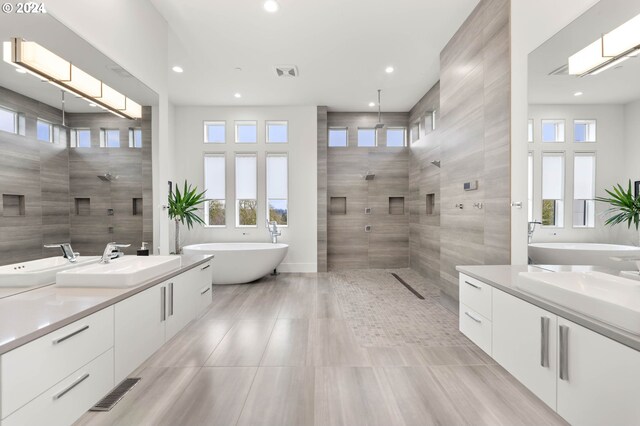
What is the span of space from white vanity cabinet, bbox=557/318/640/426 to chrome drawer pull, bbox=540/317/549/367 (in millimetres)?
68

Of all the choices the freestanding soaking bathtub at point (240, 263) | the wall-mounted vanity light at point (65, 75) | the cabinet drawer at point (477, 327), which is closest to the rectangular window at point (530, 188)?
the cabinet drawer at point (477, 327)

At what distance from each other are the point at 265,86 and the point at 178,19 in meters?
1.79

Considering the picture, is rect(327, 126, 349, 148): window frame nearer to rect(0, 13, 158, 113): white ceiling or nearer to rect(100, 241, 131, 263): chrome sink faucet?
rect(0, 13, 158, 113): white ceiling

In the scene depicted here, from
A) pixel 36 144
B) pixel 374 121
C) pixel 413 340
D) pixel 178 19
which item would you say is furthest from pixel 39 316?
pixel 374 121

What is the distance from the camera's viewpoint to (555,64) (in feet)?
6.37

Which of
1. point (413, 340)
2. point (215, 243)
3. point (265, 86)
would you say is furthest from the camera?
point (215, 243)

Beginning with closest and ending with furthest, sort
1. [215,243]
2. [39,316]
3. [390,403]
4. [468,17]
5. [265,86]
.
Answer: [39,316] < [390,403] < [468,17] < [265,86] < [215,243]

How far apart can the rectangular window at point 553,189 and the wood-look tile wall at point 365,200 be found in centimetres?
401

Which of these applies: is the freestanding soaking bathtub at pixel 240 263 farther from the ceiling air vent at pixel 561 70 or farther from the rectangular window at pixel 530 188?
the ceiling air vent at pixel 561 70

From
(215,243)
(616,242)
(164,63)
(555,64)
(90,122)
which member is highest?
(164,63)

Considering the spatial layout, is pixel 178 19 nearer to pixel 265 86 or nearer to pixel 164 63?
pixel 164 63

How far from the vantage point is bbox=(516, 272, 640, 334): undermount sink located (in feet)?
3.30

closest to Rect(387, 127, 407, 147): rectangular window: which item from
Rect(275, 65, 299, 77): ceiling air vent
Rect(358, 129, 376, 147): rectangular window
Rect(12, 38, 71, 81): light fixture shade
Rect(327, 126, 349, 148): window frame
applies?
Rect(358, 129, 376, 147): rectangular window

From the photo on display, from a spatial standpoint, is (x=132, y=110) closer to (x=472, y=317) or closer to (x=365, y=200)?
(x=472, y=317)
